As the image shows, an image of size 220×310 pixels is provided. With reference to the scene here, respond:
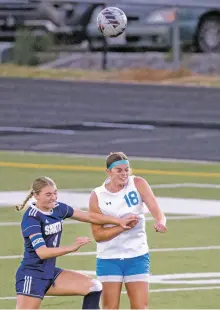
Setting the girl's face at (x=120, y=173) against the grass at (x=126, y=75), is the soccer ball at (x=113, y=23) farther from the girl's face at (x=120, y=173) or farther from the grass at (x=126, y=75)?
the grass at (x=126, y=75)

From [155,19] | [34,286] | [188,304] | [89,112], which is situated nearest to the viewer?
[34,286]

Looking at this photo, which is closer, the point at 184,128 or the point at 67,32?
the point at 184,128

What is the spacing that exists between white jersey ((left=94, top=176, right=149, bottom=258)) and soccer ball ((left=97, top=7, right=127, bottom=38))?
6865 millimetres

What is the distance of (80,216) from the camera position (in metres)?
12.7

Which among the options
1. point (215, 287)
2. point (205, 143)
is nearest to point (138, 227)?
point (215, 287)

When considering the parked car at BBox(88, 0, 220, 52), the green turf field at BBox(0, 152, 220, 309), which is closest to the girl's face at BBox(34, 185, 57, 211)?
the green turf field at BBox(0, 152, 220, 309)

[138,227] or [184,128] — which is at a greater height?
[138,227]

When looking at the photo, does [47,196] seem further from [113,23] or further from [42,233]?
[113,23]

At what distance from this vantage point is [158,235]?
1862cm

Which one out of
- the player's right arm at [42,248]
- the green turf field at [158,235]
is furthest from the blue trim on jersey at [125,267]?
the green turf field at [158,235]

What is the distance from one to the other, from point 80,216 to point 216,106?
20242 millimetres

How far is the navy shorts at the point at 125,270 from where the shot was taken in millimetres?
12406

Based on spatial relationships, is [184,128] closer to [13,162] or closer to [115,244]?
[13,162]

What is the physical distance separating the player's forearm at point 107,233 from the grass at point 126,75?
22.6m
